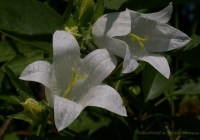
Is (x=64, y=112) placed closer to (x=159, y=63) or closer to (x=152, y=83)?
(x=159, y=63)

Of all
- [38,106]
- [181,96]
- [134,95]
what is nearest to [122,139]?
[134,95]

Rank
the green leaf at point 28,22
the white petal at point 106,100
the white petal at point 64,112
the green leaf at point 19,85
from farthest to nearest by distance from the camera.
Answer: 1. the green leaf at point 28,22
2. the green leaf at point 19,85
3. the white petal at point 106,100
4. the white petal at point 64,112

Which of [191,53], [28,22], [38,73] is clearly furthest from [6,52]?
[191,53]

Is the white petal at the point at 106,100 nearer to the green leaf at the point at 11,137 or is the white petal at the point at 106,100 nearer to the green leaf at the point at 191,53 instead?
the green leaf at the point at 191,53

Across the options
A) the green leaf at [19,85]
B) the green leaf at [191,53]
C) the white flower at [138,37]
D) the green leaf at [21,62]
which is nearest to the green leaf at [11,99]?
the green leaf at [21,62]

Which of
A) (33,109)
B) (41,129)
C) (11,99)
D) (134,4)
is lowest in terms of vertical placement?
(11,99)

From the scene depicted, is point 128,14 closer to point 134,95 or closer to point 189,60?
point 189,60

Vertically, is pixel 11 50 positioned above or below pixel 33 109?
below

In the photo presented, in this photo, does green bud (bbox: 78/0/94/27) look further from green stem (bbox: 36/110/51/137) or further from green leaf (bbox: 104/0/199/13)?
green stem (bbox: 36/110/51/137)
